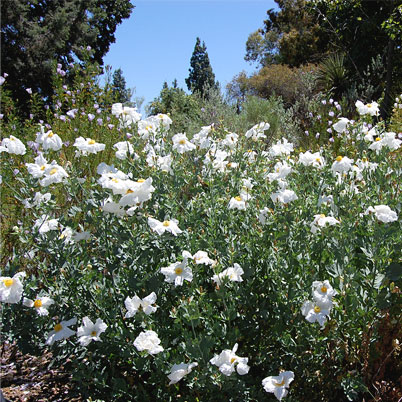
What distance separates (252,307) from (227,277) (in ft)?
1.10

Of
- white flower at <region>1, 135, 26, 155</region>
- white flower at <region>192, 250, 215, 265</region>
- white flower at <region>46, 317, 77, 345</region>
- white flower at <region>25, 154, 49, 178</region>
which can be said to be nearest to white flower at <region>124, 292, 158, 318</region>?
white flower at <region>192, 250, 215, 265</region>

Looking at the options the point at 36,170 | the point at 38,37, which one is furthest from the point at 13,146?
the point at 38,37

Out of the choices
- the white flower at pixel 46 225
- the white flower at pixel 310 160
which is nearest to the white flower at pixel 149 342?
the white flower at pixel 46 225

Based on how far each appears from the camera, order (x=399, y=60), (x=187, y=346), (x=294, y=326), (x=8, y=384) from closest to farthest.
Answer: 1. (x=187, y=346)
2. (x=294, y=326)
3. (x=8, y=384)
4. (x=399, y=60)

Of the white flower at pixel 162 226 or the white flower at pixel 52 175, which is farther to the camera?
the white flower at pixel 52 175

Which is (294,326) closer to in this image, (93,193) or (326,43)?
(93,193)

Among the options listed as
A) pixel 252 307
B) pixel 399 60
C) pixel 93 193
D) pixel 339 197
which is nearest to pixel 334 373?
pixel 252 307

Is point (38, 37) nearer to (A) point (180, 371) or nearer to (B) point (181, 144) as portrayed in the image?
(B) point (181, 144)

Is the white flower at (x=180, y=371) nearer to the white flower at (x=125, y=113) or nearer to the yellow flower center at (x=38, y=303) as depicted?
the yellow flower center at (x=38, y=303)

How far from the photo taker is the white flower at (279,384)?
70.8 inches

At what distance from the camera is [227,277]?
75.4 inches

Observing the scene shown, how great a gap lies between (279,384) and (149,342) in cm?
58

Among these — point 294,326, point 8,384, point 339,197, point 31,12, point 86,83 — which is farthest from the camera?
point 31,12

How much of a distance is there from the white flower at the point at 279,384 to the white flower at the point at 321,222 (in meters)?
0.72
